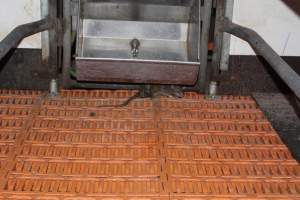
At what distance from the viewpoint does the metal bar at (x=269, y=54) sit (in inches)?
64.5

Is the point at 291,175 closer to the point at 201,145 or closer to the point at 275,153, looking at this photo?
the point at 275,153

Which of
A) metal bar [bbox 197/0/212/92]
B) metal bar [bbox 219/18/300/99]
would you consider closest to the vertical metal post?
metal bar [bbox 197/0/212/92]

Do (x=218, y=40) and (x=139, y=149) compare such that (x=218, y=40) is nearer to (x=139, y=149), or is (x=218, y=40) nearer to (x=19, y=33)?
(x=139, y=149)

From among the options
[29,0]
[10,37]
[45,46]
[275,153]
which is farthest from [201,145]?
[29,0]

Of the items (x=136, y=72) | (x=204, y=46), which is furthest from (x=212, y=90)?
(x=136, y=72)

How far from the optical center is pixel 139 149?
6.28ft

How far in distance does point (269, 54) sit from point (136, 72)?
2.17 feet

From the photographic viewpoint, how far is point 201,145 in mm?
1942

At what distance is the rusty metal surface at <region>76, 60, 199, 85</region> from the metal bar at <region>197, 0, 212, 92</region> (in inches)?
5.7

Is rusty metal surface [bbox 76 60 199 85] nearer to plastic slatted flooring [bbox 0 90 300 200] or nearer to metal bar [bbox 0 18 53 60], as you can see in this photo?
plastic slatted flooring [bbox 0 90 300 200]

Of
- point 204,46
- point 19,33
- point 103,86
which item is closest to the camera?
point 19,33

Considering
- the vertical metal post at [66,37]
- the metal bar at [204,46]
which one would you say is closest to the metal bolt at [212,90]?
the metal bar at [204,46]

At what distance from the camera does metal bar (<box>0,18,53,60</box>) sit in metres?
1.78

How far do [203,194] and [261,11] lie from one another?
132 centimetres
